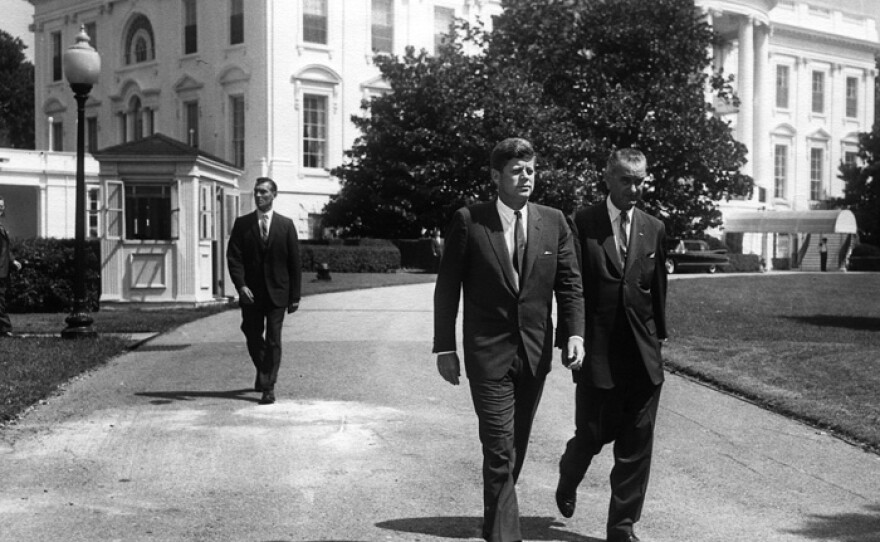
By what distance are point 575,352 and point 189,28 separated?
1767 inches

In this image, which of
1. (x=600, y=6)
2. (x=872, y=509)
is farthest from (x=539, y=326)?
(x=600, y=6)

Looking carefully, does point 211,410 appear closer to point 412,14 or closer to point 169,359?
point 169,359

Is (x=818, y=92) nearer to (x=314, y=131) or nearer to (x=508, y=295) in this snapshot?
(x=314, y=131)

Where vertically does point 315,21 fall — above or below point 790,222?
above

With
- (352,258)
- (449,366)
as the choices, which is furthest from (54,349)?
(352,258)

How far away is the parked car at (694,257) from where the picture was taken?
4812 centimetres

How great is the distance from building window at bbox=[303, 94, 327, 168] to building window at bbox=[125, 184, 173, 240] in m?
25.3

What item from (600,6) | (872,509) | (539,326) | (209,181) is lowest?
(872,509)

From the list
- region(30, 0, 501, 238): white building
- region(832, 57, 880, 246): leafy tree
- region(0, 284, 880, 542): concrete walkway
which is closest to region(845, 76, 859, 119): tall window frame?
region(832, 57, 880, 246): leafy tree

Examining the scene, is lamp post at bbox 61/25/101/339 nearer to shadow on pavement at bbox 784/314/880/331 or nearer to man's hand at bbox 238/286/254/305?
man's hand at bbox 238/286/254/305

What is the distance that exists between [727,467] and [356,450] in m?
2.59

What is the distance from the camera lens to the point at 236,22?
1801 inches

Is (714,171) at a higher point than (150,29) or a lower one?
lower

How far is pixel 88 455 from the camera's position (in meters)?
7.86
